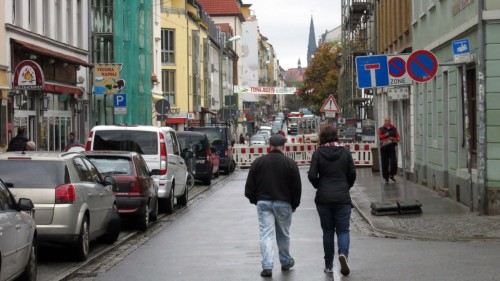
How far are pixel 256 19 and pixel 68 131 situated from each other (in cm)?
12501

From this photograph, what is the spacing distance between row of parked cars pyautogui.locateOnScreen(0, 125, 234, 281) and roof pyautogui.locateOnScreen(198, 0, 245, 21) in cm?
10396

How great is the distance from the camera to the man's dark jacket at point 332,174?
11805 mm

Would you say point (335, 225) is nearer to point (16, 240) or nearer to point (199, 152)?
point (16, 240)

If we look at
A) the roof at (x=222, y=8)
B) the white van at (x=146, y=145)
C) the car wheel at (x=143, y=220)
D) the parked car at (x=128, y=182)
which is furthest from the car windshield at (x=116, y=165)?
the roof at (x=222, y=8)

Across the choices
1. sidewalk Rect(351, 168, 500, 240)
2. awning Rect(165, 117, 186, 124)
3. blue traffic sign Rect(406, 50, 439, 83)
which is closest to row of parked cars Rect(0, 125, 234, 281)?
sidewalk Rect(351, 168, 500, 240)

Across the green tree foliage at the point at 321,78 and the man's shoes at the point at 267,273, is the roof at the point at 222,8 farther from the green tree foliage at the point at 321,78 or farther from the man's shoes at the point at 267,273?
the man's shoes at the point at 267,273

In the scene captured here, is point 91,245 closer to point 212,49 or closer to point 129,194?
point 129,194

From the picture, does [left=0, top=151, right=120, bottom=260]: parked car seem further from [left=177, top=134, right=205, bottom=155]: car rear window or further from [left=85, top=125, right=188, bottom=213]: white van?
[left=177, top=134, right=205, bottom=155]: car rear window

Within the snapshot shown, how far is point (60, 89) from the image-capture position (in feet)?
114

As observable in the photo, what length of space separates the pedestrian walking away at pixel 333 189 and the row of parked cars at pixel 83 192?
325 centimetres

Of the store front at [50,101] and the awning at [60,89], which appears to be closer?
the store front at [50,101]

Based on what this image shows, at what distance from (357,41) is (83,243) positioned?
44.1 meters

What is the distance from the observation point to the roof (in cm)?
12719

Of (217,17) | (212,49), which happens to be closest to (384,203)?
(212,49)
